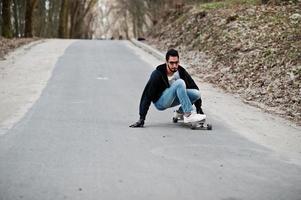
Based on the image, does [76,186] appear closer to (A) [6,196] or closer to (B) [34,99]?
(A) [6,196]

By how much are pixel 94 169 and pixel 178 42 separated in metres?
19.1

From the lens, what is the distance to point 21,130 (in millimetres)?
8758

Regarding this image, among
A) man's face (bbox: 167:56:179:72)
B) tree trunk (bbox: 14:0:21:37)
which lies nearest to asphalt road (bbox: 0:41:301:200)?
man's face (bbox: 167:56:179:72)

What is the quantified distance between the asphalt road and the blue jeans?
400 millimetres

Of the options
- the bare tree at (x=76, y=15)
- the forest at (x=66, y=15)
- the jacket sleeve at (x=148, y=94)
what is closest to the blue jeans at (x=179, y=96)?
the jacket sleeve at (x=148, y=94)

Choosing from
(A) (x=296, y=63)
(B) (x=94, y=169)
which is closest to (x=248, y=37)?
(A) (x=296, y=63)

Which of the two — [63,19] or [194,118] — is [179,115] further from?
[63,19]

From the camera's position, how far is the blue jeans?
9.39 meters

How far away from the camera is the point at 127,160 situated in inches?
273

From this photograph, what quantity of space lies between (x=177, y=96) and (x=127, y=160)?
279cm

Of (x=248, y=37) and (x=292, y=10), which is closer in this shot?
(x=248, y=37)

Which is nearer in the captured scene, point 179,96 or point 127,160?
point 127,160

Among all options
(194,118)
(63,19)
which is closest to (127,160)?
(194,118)

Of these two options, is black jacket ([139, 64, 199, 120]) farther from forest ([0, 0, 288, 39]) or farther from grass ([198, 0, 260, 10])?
grass ([198, 0, 260, 10])
